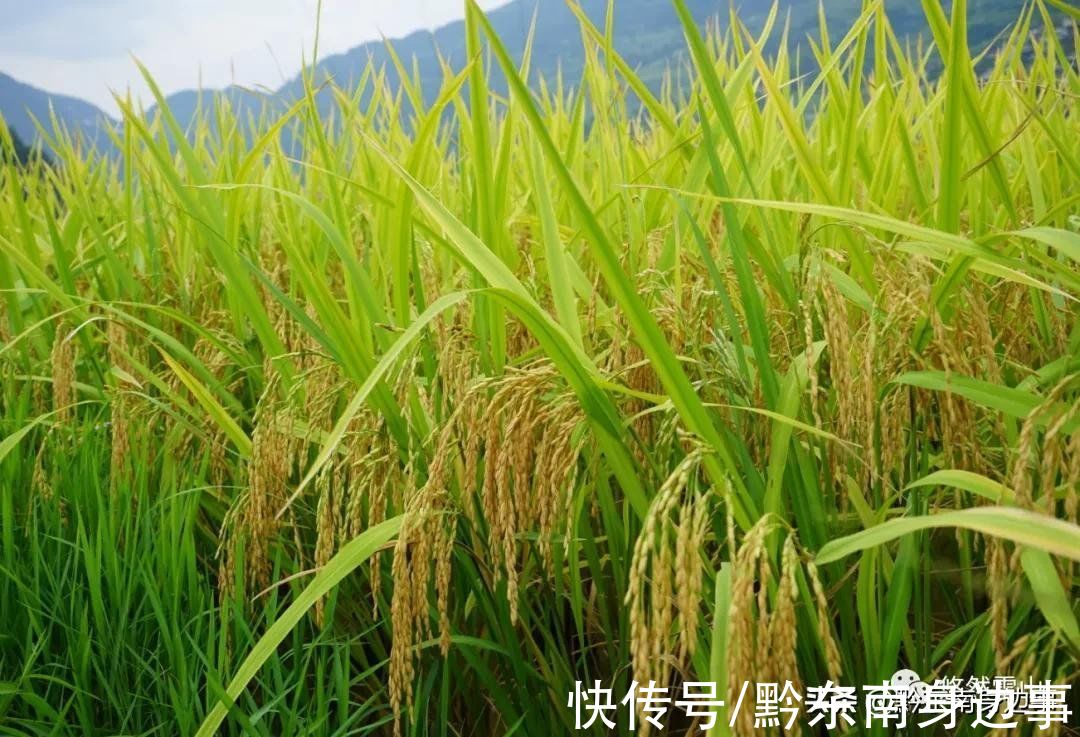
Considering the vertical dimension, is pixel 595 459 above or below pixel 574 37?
below

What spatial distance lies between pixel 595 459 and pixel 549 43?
2178cm

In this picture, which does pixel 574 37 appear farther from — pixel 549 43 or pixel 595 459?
pixel 549 43

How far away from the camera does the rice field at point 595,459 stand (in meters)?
1.02

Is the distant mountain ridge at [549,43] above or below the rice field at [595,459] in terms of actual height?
above

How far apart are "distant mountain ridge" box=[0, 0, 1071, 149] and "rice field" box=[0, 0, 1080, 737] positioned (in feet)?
0.72

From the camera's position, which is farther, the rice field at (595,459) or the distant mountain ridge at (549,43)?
the distant mountain ridge at (549,43)

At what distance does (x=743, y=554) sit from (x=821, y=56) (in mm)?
1770

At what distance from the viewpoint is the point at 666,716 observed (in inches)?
53.6

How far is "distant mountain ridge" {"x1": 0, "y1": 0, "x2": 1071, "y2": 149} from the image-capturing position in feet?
7.11

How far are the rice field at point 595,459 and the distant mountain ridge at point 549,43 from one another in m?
0.22

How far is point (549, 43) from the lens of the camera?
71.6 ft

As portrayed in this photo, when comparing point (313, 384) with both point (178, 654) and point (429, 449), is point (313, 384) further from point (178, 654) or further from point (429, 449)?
point (178, 654)

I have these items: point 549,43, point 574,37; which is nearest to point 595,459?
point 574,37

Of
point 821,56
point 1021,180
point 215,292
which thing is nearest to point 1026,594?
point 1021,180
